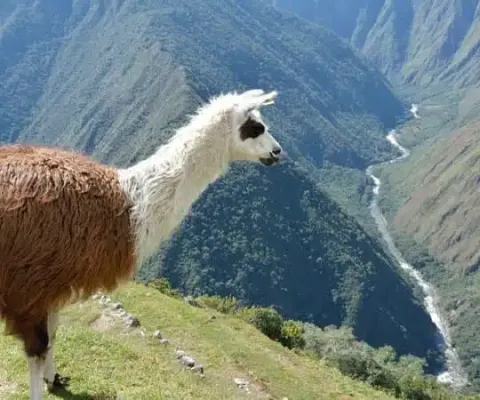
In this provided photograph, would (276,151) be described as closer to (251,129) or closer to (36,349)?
(251,129)

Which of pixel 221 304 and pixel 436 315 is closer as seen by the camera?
pixel 221 304

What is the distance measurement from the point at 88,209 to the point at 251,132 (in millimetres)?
2176

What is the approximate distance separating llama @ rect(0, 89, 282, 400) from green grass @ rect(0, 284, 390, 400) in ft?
4.14

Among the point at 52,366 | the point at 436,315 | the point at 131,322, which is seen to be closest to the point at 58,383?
the point at 52,366

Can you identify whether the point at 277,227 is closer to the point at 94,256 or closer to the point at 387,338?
the point at 387,338

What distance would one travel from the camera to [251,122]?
8102 millimetres

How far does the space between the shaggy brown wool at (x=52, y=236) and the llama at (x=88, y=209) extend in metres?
0.01

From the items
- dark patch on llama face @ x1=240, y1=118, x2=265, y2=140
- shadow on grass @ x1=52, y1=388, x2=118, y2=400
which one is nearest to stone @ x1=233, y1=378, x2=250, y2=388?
shadow on grass @ x1=52, y1=388, x2=118, y2=400

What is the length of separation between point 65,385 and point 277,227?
426ft

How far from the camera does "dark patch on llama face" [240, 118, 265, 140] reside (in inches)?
319

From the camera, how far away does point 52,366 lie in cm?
856

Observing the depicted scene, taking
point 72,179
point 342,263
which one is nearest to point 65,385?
point 72,179

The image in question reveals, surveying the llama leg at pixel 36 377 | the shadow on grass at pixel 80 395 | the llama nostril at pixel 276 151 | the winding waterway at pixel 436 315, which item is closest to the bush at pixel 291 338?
the shadow on grass at pixel 80 395

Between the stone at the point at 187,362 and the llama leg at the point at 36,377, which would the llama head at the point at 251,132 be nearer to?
the llama leg at the point at 36,377
